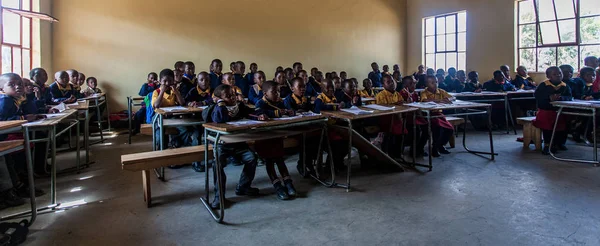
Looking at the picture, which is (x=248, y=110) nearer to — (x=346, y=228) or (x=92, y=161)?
(x=346, y=228)

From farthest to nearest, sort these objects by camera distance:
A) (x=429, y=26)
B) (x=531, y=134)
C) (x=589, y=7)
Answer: (x=429, y=26) < (x=589, y=7) < (x=531, y=134)

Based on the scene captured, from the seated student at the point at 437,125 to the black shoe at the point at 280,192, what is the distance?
8.47 feet

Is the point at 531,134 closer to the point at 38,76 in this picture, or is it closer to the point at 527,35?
the point at 527,35

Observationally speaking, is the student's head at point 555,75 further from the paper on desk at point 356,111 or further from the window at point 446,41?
the window at point 446,41

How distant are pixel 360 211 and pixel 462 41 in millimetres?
9214

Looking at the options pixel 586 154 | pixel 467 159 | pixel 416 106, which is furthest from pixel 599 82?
pixel 416 106

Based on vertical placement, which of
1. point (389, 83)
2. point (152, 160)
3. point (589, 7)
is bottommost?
point (152, 160)

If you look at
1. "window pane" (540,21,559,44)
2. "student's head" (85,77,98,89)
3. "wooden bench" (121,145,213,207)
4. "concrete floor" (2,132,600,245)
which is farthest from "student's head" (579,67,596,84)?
"student's head" (85,77,98,89)

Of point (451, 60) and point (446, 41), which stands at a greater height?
point (446, 41)

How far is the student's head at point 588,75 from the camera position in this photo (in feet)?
18.9

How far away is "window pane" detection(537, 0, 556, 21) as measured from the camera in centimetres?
898

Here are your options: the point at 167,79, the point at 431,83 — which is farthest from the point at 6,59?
the point at 431,83

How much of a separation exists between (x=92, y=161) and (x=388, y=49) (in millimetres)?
9291

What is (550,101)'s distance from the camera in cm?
521
